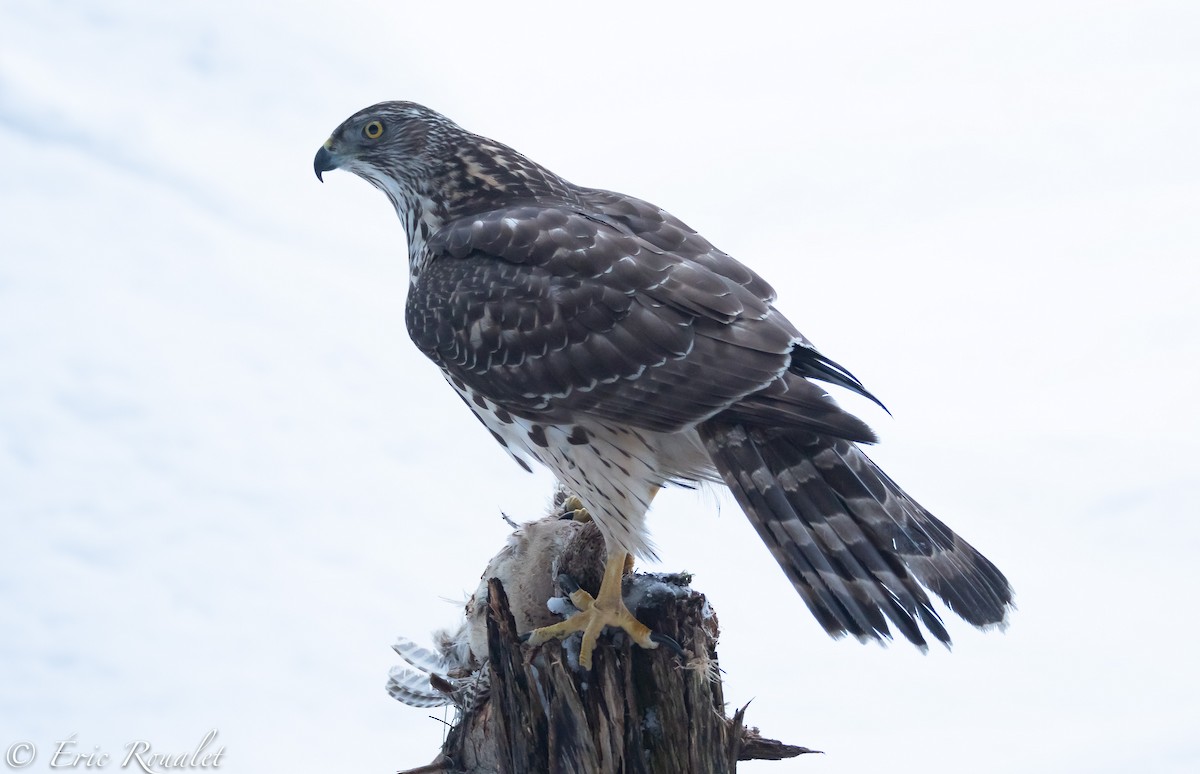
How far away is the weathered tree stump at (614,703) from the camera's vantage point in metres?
3.87

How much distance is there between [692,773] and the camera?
3.90 meters

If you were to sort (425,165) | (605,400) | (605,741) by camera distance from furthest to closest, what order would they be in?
(425,165), (605,400), (605,741)

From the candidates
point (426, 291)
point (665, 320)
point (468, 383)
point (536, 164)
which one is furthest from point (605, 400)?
point (536, 164)

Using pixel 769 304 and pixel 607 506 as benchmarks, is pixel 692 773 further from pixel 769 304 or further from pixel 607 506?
pixel 769 304

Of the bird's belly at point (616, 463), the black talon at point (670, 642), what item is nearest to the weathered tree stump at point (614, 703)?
the black talon at point (670, 642)

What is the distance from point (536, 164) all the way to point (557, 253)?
110cm

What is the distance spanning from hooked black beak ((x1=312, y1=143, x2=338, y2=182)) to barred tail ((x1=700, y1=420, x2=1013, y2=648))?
2.71 m

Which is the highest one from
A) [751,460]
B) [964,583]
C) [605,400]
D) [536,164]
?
[536,164]

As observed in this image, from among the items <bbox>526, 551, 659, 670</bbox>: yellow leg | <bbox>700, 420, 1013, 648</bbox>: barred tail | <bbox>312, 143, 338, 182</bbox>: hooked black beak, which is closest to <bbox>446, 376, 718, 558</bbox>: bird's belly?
<bbox>526, 551, 659, 670</bbox>: yellow leg

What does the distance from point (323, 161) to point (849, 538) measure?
3361 millimetres

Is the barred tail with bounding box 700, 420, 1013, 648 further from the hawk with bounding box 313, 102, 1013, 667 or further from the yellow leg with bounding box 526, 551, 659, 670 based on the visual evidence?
the yellow leg with bounding box 526, 551, 659, 670

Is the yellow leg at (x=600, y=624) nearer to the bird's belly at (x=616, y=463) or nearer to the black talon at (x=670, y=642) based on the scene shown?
the black talon at (x=670, y=642)

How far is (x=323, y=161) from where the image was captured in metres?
5.60

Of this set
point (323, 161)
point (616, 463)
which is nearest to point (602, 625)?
point (616, 463)
